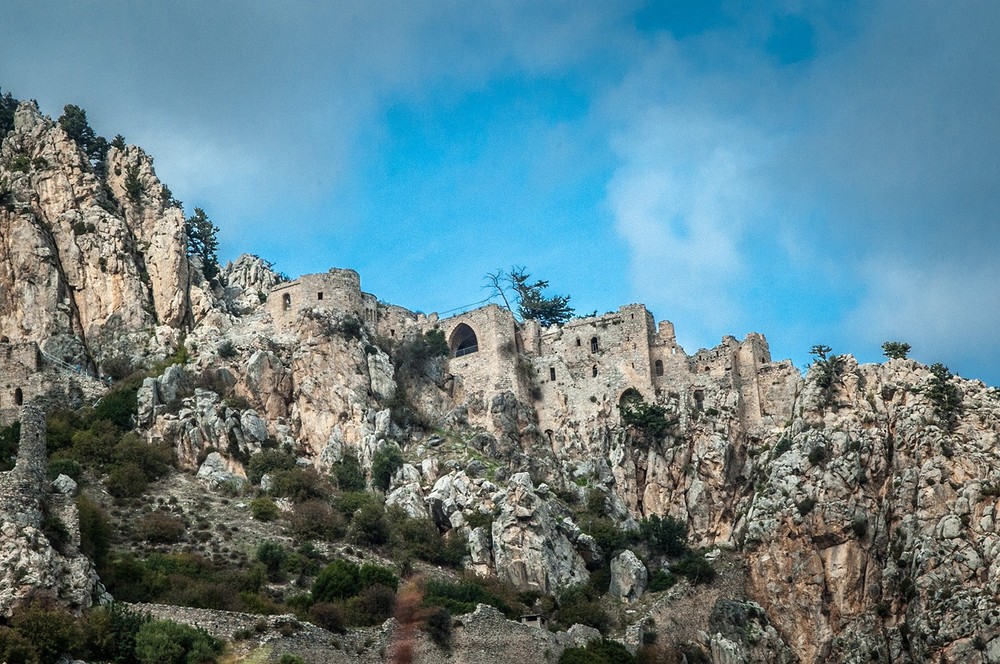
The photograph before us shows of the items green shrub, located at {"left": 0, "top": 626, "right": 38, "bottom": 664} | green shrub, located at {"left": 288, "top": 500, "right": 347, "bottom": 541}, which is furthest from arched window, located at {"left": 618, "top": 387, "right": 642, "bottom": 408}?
green shrub, located at {"left": 0, "top": 626, "right": 38, "bottom": 664}

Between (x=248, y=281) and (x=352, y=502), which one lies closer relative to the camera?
(x=352, y=502)

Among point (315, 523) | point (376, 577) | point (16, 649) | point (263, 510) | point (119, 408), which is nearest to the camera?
point (16, 649)

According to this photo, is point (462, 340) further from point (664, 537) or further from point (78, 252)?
point (78, 252)

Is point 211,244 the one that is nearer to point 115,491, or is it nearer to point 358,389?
point 358,389

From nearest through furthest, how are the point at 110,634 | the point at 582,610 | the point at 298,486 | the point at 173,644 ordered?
the point at 110,634
the point at 173,644
the point at 582,610
the point at 298,486

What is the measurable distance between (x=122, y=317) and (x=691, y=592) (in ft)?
104

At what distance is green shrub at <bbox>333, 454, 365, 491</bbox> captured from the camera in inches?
2653

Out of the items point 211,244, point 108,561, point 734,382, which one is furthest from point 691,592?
point 211,244

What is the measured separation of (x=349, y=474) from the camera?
67750 mm

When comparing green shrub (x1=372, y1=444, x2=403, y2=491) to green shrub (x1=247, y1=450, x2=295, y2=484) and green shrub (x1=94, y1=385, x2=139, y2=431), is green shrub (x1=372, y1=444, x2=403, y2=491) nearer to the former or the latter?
green shrub (x1=247, y1=450, x2=295, y2=484)

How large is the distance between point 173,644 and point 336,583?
11.4 metres

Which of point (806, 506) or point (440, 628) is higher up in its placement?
point (806, 506)

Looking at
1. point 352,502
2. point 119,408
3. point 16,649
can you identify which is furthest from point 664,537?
point 16,649

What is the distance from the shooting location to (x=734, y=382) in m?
73.8
